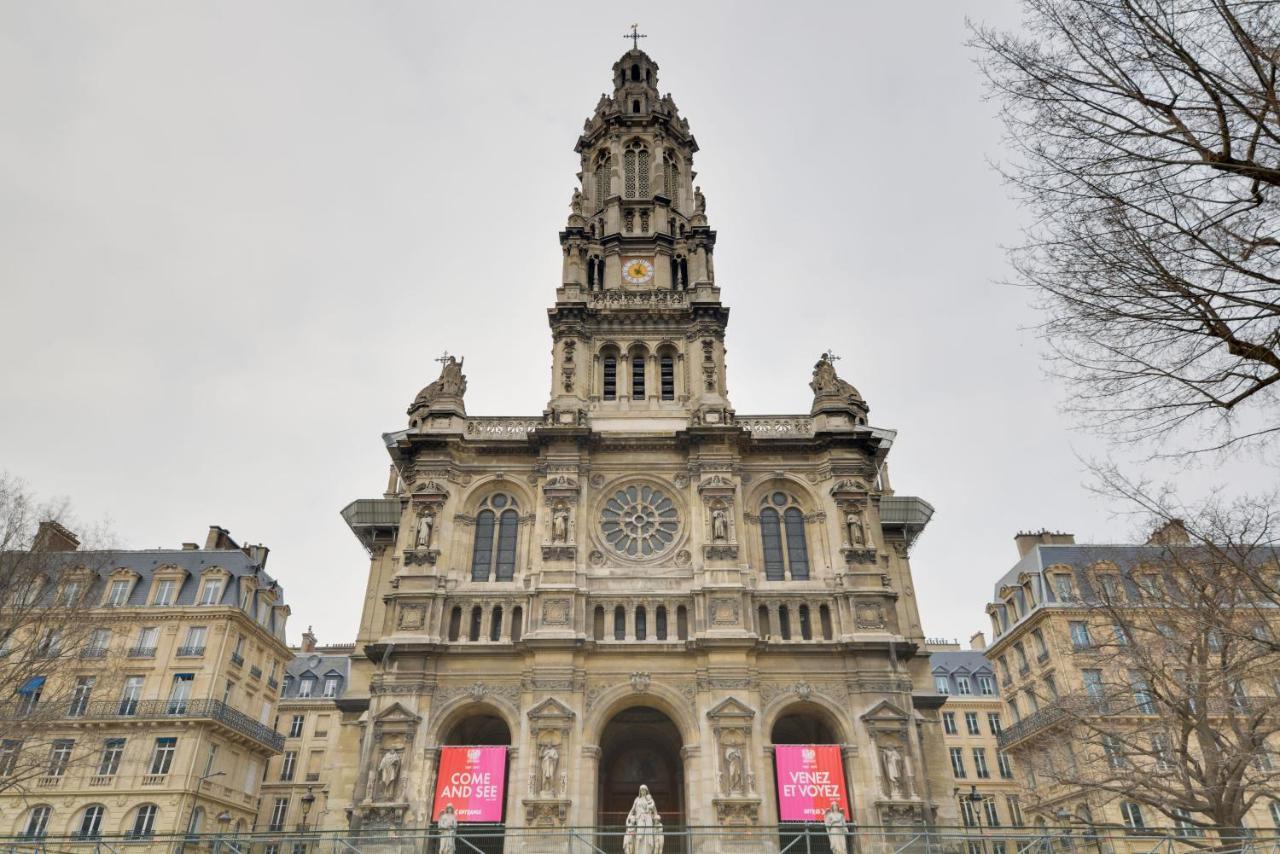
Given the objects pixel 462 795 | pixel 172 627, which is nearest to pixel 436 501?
pixel 462 795

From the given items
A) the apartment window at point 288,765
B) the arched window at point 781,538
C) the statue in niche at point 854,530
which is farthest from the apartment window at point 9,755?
the statue in niche at point 854,530

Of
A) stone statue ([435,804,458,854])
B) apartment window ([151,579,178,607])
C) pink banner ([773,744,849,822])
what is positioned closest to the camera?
stone statue ([435,804,458,854])

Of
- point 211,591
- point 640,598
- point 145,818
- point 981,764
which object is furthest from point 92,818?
point 981,764

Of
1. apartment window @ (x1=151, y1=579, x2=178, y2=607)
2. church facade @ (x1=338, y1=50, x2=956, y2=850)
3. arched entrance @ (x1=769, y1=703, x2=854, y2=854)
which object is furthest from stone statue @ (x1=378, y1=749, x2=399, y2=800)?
apartment window @ (x1=151, y1=579, x2=178, y2=607)

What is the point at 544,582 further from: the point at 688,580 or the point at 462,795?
the point at 462,795

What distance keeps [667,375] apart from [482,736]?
16.8 m

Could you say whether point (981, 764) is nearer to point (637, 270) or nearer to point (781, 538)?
point (781, 538)

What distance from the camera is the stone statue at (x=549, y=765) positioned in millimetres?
24906

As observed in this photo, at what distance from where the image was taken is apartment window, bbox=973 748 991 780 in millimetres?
48094

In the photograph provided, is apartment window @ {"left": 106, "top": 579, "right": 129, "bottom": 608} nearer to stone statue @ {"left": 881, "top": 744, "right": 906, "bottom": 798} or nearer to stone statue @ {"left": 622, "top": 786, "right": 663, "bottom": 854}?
stone statue @ {"left": 622, "top": 786, "right": 663, "bottom": 854}

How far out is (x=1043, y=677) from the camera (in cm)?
3581

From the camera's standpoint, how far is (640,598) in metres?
29.0

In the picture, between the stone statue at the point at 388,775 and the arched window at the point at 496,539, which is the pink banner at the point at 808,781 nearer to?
the arched window at the point at 496,539

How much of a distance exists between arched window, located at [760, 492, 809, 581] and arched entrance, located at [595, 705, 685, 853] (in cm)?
696
